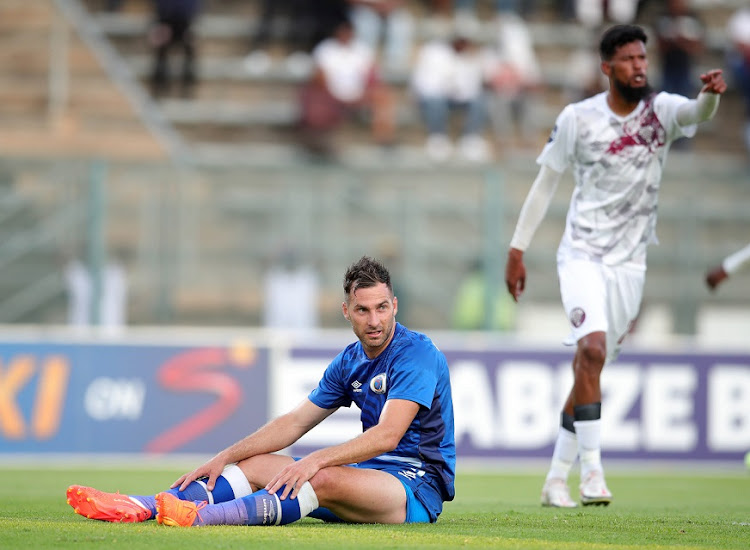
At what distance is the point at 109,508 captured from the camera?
243 inches

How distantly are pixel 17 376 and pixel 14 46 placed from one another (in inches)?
251

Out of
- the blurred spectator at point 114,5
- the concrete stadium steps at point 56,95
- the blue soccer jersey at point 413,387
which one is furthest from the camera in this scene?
the blurred spectator at point 114,5

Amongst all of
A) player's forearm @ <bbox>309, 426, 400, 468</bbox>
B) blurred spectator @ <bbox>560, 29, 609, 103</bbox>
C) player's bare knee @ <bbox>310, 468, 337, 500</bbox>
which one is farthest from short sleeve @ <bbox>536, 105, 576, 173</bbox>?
blurred spectator @ <bbox>560, 29, 609, 103</bbox>

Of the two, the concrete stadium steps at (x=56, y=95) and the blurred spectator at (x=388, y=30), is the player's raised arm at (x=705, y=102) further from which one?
the blurred spectator at (x=388, y=30)

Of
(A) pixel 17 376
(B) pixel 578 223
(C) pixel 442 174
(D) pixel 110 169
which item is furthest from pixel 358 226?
(B) pixel 578 223

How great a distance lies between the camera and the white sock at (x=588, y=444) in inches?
307

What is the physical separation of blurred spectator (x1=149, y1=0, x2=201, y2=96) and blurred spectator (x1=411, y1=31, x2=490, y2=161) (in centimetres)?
339

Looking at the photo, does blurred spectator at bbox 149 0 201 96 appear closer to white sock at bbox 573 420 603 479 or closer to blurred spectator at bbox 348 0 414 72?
blurred spectator at bbox 348 0 414 72

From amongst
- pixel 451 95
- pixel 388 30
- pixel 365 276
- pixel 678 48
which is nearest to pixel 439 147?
pixel 451 95

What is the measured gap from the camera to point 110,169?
15.1 m

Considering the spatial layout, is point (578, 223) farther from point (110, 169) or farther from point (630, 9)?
point (630, 9)

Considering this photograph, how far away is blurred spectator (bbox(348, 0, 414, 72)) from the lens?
19188mm

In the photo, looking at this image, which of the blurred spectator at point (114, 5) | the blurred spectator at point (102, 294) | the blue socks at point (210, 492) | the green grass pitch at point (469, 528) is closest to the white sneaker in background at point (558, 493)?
the green grass pitch at point (469, 528)

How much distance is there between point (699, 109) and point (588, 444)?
2075mm
